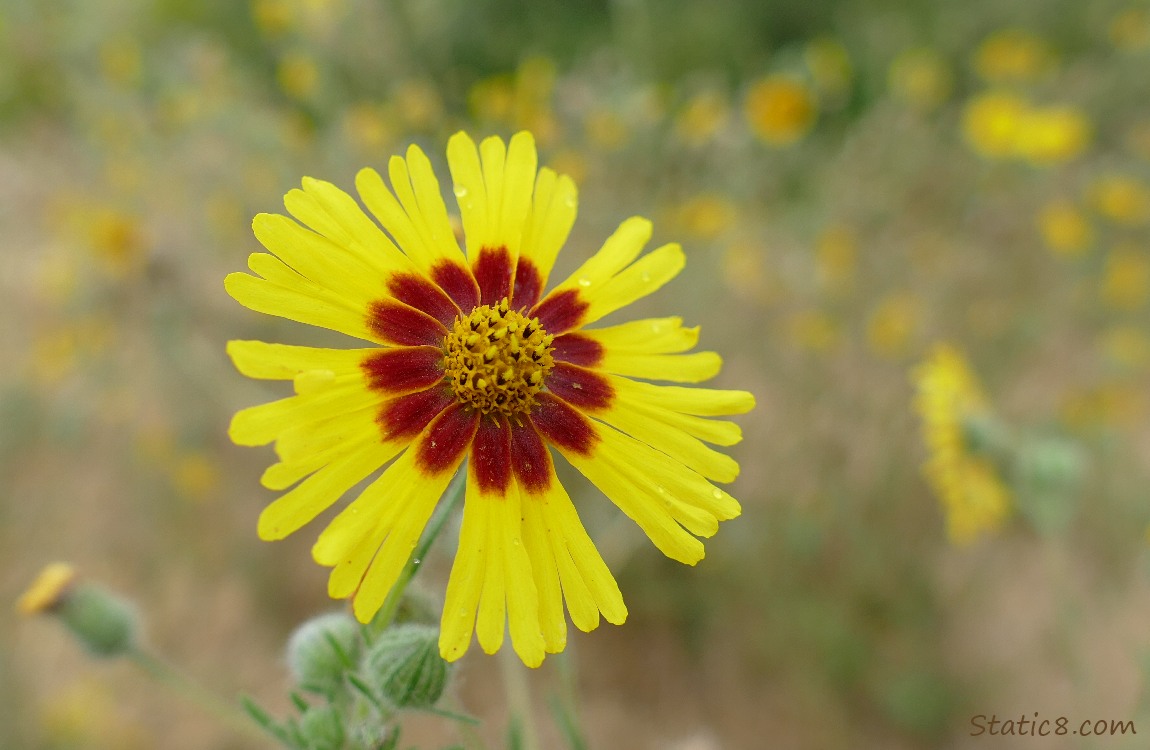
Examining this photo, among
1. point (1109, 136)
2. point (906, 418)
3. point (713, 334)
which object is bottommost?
point (906, 418)

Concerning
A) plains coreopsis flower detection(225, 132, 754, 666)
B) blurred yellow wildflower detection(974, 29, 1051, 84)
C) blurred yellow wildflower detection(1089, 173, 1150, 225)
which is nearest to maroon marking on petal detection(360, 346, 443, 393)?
plains coreopsis flower detection(225, 132, 754, 666)

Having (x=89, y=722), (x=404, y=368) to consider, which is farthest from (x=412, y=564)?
(x=89, y=722)

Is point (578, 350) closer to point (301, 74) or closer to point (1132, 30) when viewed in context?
point (301, 74)

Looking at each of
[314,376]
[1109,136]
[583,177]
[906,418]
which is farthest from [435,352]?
[1109,136]

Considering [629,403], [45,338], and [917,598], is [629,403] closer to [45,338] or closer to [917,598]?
[917,598]

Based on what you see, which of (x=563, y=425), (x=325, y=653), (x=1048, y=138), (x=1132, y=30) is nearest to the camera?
(x=325, y=653)

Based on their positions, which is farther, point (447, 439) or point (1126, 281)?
point (1126, 281)
